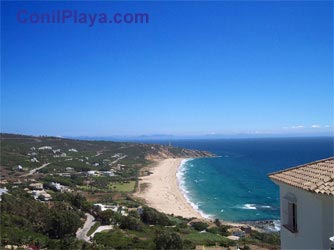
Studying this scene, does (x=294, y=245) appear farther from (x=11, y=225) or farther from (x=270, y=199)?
(x=270, y=199)

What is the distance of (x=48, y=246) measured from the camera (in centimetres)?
2511

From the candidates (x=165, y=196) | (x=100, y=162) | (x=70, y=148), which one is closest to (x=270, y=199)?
(x=165, y=196)

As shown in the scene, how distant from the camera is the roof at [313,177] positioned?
5.96 metres

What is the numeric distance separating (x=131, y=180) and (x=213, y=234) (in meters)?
43.4

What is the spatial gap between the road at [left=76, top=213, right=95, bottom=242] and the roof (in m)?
25.2

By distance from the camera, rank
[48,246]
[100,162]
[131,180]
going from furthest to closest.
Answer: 1. [100,162]
2. [131,180]
3. [48,246]

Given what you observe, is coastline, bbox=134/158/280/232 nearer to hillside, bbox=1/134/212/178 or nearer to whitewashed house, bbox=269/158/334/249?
hillside, bbox=1/134/212/178

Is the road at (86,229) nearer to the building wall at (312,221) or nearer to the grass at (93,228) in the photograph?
the grass at (93,228)

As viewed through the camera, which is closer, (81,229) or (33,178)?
(81,229)

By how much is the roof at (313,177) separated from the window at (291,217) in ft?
1.33

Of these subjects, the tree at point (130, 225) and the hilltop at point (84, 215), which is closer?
the hilltop at point (84, 215)

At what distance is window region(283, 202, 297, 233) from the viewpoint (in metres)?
6.95

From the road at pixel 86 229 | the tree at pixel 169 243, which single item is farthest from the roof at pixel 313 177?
the road at pixel 86 229

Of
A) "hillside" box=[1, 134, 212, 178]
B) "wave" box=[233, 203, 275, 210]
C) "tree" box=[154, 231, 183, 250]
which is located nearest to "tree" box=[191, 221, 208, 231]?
"tree" box=[154, 231, 183, 250]
